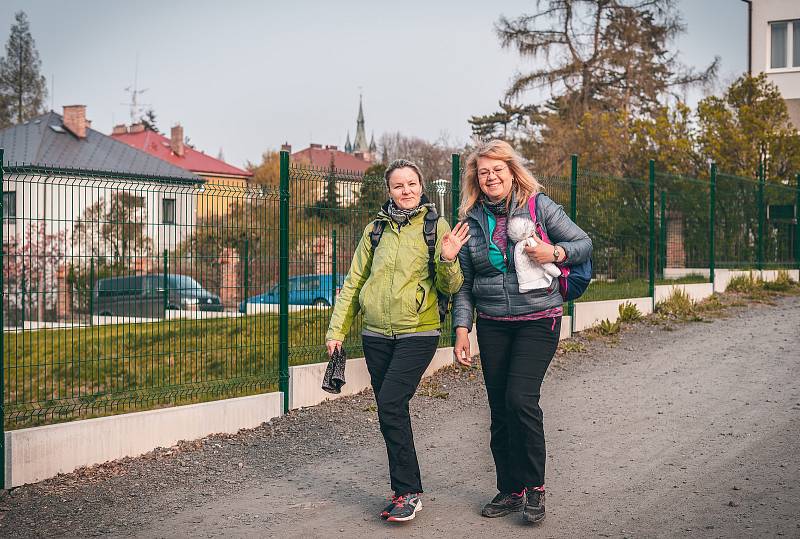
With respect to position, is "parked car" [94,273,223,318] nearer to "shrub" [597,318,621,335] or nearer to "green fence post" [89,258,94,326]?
"green fence post" [89,258,94,326]

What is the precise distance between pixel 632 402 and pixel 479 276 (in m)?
4.20

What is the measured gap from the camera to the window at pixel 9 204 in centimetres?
664

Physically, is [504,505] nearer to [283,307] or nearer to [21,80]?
[283,307]

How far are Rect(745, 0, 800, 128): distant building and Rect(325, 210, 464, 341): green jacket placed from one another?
29603mm

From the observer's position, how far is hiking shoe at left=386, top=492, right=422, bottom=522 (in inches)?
210

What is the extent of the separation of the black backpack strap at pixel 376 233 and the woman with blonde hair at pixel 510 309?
1.67ft

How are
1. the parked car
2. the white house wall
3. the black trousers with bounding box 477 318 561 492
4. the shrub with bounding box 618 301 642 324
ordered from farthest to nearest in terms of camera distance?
1. the shrub with bounding box 618 301 642 324
2. the parked car
3. the white house wall
4. the black trousers with bounding box 477 318 561 492

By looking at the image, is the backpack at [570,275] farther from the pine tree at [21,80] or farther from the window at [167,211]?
the pine tree at [21,80]

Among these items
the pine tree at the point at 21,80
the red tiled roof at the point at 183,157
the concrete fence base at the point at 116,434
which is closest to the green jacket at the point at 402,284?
the concrete fence base at the point at 116,434

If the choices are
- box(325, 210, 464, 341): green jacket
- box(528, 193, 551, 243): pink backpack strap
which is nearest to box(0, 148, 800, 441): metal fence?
box(325, 210, 464, 341): green jacket

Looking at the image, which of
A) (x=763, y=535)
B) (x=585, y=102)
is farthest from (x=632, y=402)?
Result: (x=585, y=102)

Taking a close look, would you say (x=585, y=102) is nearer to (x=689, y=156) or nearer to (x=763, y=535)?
(x=689, y=156)

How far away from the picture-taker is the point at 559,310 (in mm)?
5320

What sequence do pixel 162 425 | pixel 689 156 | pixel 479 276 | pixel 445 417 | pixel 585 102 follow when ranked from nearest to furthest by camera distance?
pixel 479 276 < pixel 162 425 < pixel 445 417 < pixel 689 156 < pixel 585 102
